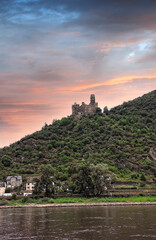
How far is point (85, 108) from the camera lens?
607 feet

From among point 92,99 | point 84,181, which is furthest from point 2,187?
point 92,99

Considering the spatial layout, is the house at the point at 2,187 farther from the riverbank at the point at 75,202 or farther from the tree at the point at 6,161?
the tree at the point at 6,161

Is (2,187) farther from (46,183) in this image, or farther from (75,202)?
(75,202)

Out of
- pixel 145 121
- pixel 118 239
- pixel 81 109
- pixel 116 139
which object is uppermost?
pixel 81 109

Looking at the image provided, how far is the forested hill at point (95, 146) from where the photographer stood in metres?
116

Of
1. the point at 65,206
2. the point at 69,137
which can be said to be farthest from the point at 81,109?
the point at 65,206

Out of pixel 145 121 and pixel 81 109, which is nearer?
pixel 145 121

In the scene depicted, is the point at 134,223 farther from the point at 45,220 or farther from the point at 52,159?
the point at 52,159

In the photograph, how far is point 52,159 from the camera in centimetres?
12988

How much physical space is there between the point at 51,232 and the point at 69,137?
119 meters

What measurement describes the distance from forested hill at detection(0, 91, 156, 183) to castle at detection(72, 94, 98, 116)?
20.4ft

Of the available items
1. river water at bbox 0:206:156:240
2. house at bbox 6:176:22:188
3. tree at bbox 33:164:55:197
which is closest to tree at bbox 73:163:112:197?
tree at bbox 33:164:55:197

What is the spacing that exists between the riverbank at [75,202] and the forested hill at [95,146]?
22391 mm

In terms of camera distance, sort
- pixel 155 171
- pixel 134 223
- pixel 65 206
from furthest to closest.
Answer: pixel 155 171 → pixel 65 206 → pixel 134 223
